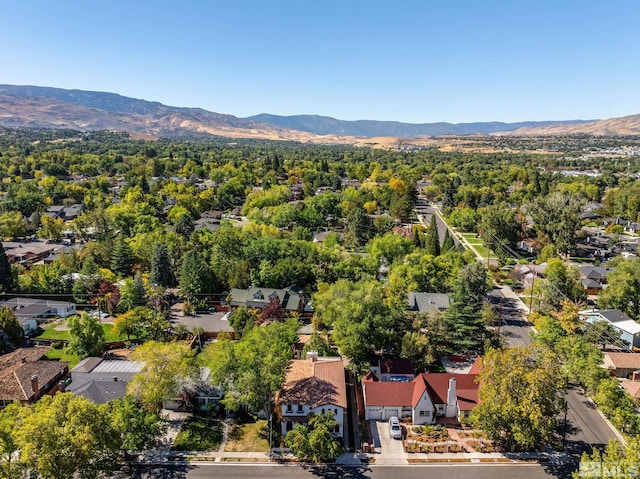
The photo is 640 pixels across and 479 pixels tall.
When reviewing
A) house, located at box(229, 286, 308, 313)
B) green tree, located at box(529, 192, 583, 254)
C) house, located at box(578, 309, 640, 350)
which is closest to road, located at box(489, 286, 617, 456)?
house, located at box(578, 309, 640, 350)

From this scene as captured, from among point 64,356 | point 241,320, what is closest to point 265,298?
point 241,320

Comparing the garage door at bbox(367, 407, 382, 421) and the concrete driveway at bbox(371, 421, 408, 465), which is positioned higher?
the garage door at bbox(367, 407, 382, 421)

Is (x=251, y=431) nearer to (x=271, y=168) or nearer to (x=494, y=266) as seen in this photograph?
(x=494, y=266)

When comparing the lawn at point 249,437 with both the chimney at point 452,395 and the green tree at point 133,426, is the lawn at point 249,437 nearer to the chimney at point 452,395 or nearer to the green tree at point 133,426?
the green tree at point 133,426

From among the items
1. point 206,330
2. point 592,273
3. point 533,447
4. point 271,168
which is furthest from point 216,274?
point 271,168

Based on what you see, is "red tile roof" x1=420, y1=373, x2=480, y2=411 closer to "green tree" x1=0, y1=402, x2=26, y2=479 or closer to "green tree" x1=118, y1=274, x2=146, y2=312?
"green tree" x1=0, y1=402, x2=26, y2=479
